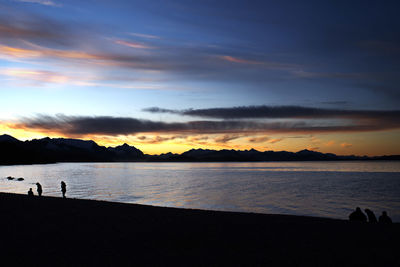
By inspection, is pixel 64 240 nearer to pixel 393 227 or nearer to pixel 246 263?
pixel 246 263

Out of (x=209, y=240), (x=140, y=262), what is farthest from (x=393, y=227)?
(x=140, y=262)

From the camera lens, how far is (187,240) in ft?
44.9

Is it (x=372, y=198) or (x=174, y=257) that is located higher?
(x=174, y=257)

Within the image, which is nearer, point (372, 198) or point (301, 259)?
point (301, 259)

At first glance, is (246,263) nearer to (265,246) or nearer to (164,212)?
(265,246)

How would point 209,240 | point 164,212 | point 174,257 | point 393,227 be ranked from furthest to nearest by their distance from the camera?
point 164,212 → point 393,227 → point 209,240 → point 174,257

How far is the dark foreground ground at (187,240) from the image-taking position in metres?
10.8

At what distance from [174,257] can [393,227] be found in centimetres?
1361

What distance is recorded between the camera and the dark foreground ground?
35.4 feet

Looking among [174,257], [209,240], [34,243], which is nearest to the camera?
[174,257]

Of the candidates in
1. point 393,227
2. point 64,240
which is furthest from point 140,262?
point 393,227

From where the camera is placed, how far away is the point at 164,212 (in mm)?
21500

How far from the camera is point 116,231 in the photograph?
15234 mm

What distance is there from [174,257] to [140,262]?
130 cm
